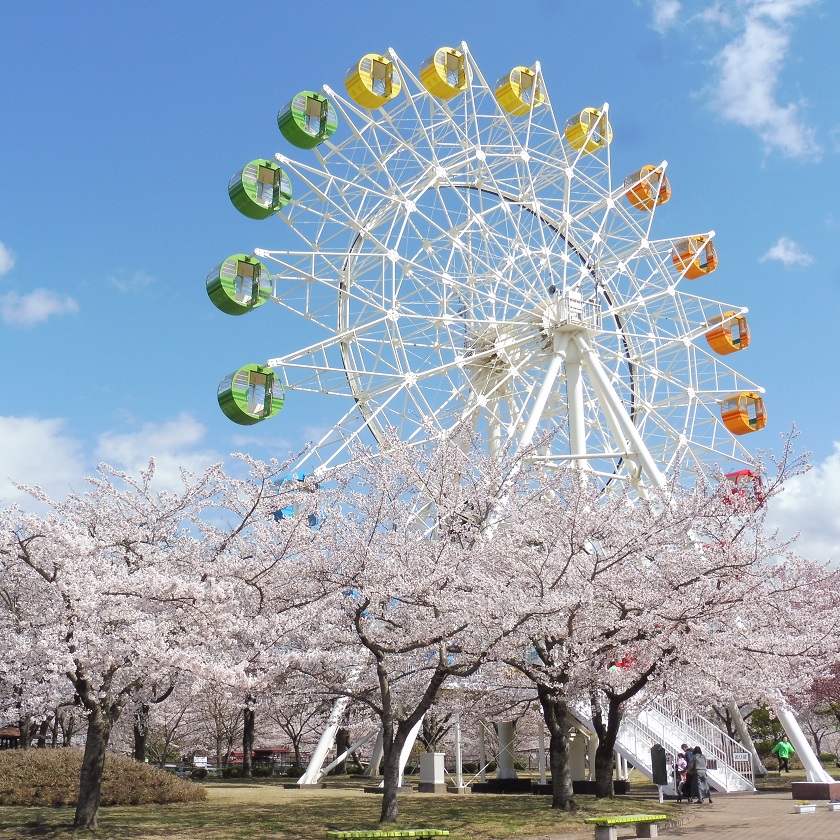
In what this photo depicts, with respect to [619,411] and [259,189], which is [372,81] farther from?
[619,411]

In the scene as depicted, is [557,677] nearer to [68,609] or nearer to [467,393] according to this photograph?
[68,609]

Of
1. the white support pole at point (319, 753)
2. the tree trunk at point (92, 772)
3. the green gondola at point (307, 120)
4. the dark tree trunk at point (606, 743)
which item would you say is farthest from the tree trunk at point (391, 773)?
the green gondola at point (307, 120)

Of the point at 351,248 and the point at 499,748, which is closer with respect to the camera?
the point at 499,748

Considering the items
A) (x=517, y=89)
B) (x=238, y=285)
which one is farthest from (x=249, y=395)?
(x=517, y=89)

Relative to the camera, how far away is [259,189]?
24.0 metres

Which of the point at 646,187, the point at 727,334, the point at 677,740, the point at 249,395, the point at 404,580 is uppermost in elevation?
the point at 646,187

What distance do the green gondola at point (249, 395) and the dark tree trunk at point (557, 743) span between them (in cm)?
1090

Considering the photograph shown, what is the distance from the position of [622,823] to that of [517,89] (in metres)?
21.4

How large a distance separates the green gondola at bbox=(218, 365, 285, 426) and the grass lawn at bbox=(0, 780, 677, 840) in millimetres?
9133

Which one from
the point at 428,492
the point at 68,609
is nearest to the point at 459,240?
the point at 428,492

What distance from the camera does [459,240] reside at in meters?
27.5

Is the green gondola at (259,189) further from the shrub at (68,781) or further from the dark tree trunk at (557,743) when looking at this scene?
the dark tree trunk at (557,743)

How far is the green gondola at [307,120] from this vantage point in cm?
2428

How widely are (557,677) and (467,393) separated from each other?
13.3 metres
